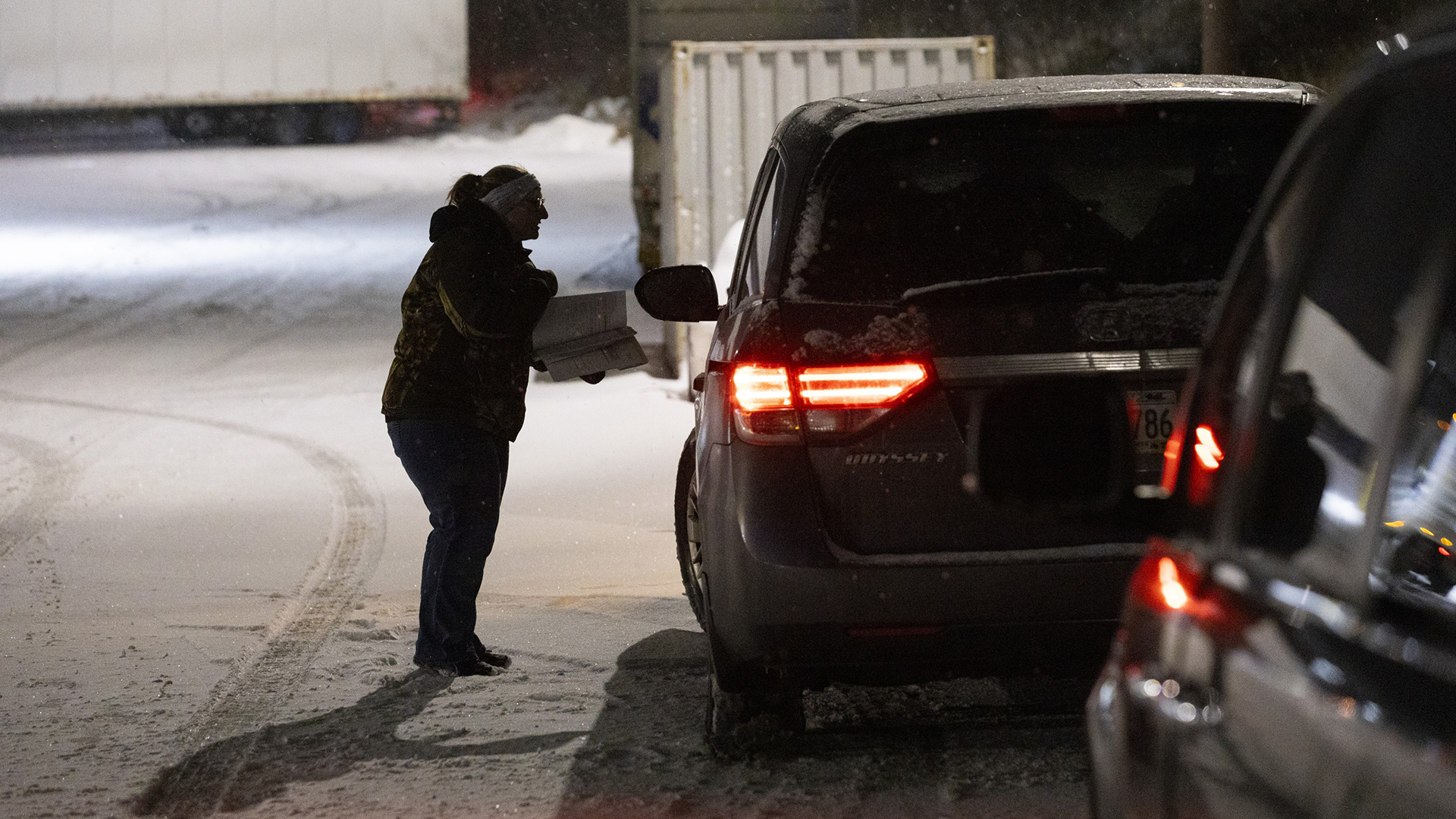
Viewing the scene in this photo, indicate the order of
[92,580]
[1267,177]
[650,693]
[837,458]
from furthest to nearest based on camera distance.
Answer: [92,580] → [650,693] → [1267,177] → [837,458]

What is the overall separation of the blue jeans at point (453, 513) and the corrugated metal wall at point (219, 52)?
38.9m

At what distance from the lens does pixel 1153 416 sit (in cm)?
371

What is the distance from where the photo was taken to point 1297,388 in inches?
75.1

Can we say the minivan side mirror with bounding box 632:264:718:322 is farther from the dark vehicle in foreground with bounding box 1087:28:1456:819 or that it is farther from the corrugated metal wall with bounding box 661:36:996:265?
the corrugated metal wall with bounding box 661:36:996:265

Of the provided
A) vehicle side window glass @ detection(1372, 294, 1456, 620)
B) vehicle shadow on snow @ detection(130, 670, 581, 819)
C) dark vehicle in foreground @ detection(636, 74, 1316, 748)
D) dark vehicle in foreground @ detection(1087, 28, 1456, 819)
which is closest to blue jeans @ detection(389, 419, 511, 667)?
vehicle shadow on snow @ detection(130, 670, 581, 819)

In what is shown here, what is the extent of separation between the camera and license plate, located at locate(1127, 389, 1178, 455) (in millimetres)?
3705

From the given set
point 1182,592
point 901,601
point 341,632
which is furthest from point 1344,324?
point 341,632

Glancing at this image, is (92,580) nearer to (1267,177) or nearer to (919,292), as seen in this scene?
(919,292)

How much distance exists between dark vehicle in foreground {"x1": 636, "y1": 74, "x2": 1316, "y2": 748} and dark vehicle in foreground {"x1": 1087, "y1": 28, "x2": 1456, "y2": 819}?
1.46 m

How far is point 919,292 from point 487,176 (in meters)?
1.97

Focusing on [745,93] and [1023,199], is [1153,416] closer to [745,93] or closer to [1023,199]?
[1023,199]

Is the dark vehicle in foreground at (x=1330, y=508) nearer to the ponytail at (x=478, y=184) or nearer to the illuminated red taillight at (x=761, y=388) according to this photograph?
the illuminated red taillight at (x=761, y=388)

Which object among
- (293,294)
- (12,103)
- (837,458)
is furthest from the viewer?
(12,103)

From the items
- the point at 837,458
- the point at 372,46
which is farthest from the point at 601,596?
the point at 372,46
